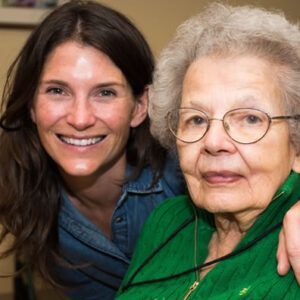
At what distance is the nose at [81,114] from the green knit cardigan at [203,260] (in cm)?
40

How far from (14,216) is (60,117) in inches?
22.2

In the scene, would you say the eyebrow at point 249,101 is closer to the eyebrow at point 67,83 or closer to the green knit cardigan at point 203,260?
the green knit cardigan at point 203,260

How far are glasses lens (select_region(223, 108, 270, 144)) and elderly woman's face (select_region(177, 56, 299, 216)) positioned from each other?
0.5 inches

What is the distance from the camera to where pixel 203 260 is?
1.49 meters

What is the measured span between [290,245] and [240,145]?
261 millimetres

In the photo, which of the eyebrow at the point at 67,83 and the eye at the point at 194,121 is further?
the eyebrow at the point at 67,83

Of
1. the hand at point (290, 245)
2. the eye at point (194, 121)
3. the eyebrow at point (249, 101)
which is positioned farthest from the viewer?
the eye at point (194, 121)

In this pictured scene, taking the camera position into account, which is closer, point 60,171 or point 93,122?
point 93,122

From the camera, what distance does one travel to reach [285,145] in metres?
1.24

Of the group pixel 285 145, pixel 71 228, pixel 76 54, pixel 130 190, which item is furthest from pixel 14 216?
pixel 285 145

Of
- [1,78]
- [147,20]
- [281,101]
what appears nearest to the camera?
[281,101]

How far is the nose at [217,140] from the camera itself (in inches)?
47.9

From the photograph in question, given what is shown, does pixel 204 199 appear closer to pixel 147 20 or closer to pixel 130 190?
pixel 130 190

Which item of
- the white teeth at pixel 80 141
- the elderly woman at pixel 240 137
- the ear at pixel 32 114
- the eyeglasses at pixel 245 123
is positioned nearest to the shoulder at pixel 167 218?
the elderly woman at pixel 240 137
